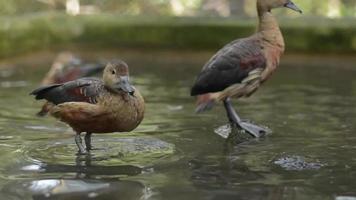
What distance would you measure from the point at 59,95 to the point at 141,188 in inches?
48.3

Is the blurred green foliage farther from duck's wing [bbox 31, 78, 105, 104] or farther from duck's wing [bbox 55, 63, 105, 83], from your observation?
duck's wing [bbox 31, 78, 105, 104]

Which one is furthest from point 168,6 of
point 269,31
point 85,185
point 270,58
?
point 85,185

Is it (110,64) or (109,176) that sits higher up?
(110,64)

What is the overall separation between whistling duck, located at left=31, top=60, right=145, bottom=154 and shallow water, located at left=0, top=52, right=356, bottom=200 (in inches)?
8.4

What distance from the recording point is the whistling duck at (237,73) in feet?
19.3

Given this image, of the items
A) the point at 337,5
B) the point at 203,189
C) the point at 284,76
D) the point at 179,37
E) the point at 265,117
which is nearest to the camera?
the point at 203,189

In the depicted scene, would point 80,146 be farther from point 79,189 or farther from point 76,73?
point 76,73

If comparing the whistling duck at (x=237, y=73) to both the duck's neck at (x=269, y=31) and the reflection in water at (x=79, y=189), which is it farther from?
the reflection in water at (x=79, y=189)

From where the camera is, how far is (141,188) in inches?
172

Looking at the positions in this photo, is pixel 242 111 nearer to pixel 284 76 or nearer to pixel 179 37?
pixel 284 76

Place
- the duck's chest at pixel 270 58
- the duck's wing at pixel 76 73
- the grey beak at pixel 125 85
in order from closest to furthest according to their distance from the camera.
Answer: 1. the grey beak at pixel 125 85
2. the duck's chest at pixel 270 58
3. the duck's wing at pixel 76 73

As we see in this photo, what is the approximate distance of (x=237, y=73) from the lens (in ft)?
19.3

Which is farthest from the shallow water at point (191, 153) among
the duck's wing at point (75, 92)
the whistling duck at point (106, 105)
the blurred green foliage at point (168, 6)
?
the blurred green foliage at point (168, 6)

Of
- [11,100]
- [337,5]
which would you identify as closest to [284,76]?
[11,100]
